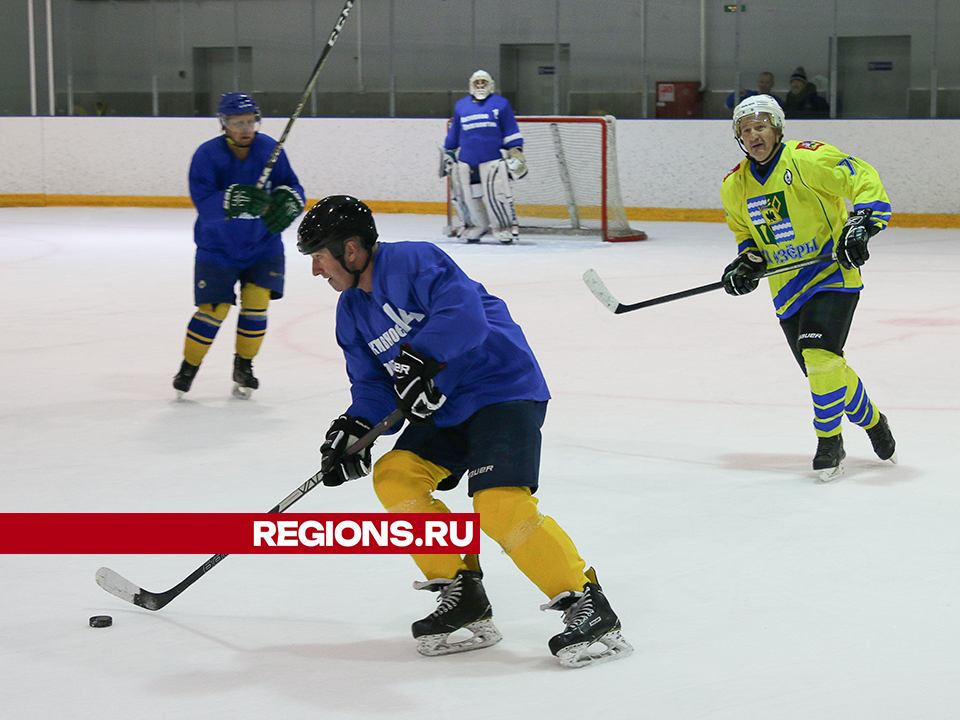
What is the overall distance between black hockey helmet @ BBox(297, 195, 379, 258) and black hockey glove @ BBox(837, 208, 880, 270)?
1520 millimetres

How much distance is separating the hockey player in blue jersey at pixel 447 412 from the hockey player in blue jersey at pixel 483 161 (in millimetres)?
6983

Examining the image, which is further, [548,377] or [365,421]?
[548,377]

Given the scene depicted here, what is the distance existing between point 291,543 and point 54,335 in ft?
10.8

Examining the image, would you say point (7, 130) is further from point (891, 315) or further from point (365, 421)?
point (365, 421)

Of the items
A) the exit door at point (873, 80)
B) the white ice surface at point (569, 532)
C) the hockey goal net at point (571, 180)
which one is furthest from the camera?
the exit door at point (873, 80)

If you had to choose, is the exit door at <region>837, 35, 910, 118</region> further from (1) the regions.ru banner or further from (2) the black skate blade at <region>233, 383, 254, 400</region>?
(1) the regions.ru banner

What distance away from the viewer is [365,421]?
2.27 meters

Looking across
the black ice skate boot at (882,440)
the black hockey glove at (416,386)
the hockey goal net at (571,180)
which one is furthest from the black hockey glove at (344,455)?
the hockey goal net at (571,180)

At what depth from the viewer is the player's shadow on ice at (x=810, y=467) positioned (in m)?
3.42

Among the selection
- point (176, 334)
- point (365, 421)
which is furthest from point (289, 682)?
point (176, 334)

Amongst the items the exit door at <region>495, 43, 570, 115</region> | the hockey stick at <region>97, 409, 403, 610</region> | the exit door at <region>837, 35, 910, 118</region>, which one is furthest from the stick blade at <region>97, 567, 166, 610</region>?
the exit door at <region>495, 43, 570, 115</region>

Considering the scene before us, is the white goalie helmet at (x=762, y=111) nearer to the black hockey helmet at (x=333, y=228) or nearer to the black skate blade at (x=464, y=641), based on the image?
the black hockey helmet at (x=333, y=228)

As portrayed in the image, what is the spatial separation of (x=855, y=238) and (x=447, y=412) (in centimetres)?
145

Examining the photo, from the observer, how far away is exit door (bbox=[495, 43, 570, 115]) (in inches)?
502
